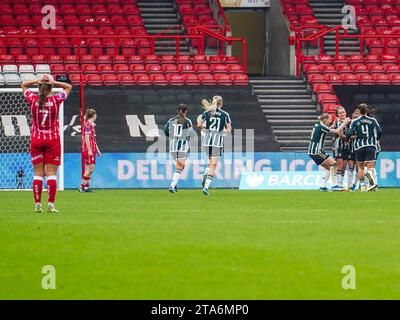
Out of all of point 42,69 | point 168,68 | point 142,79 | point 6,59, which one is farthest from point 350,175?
point 6,59

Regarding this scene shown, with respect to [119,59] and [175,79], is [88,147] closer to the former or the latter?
[175,79]

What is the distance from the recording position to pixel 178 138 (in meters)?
26.4

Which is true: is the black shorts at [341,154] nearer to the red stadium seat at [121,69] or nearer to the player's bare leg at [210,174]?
the player's bare leg at [210,174]

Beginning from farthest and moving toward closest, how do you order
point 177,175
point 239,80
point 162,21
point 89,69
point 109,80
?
point 162,21 < point 239,80 < point 89,69 < point 109,80 < point 177,175

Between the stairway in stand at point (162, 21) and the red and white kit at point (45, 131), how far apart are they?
2042 cm

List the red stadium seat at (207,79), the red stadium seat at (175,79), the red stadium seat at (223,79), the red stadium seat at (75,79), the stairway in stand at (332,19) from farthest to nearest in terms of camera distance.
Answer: the stairway in stand at (332,19) < the red stadium seat at (223,79) < the red stadium seat at (207,79) < the red stadium seat at (175,79) < the red stadium seat at (75,79)

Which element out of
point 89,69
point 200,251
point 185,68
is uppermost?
point 185,68

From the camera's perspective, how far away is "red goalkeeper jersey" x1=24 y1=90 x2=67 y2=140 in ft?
56.5

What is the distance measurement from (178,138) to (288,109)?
349 inches

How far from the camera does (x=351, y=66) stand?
36281mm

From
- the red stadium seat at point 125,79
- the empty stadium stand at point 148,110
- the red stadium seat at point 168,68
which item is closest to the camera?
the empty stadium stand at point 148,110

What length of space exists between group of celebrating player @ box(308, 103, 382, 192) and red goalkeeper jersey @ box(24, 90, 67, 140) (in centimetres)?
1111

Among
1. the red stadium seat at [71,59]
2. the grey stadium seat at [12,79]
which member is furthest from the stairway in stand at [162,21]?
the grey stadium seat at [12,79]

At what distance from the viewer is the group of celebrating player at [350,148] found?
2711cm
